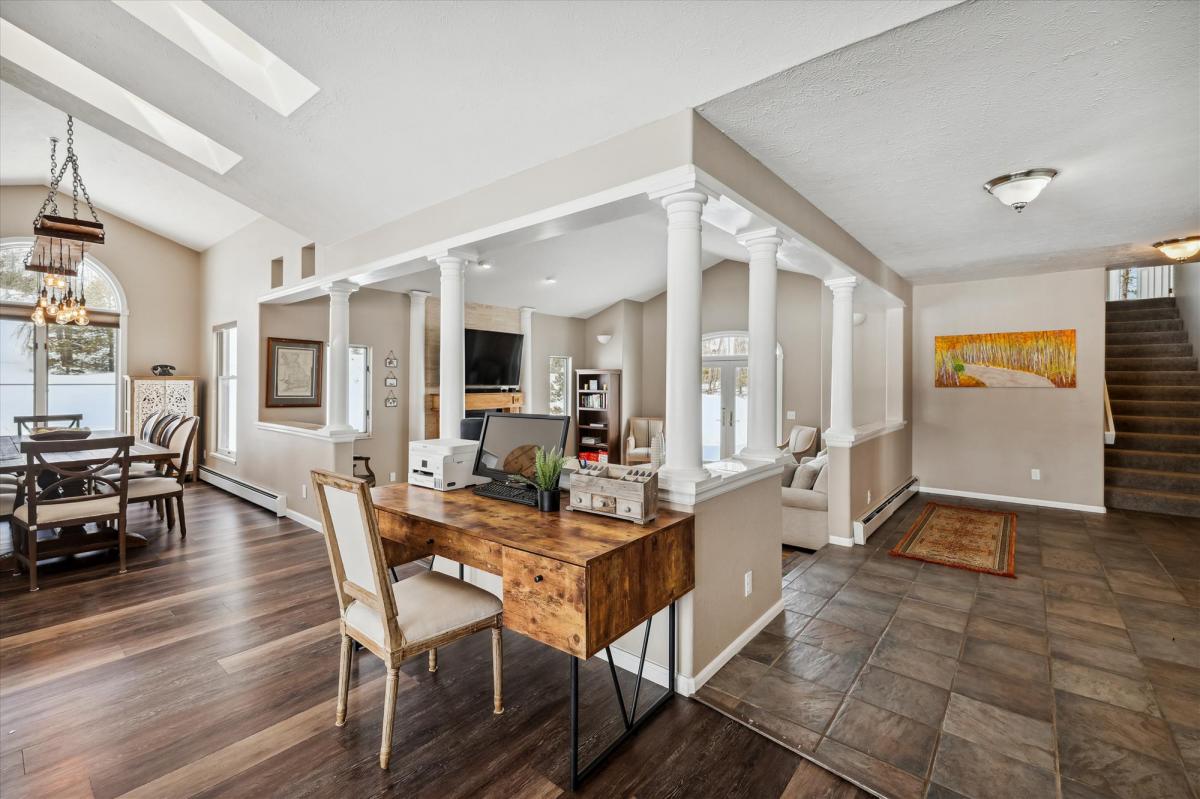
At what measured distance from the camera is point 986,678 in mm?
2457

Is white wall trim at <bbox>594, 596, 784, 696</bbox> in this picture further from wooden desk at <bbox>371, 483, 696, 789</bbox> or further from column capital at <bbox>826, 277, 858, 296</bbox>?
column capital at <bbox>826, 277, 858, 296</bbox>

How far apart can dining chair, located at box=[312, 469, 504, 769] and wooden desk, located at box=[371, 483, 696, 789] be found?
186 mm

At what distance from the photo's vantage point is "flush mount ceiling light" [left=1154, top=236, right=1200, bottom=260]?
4.30m

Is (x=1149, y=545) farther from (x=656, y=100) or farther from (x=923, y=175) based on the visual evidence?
(x=656, y=100)

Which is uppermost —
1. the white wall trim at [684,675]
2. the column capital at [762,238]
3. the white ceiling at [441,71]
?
the white ceiling at [441,71]

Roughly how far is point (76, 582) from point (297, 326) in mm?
3154

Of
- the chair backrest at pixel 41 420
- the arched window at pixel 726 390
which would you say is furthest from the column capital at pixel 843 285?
the chair backrest at pixel 41 420

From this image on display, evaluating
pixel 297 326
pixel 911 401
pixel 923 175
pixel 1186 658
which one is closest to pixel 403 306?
pixel 297 326

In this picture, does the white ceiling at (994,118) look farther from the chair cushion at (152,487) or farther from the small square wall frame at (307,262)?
the chair cushion at (152,487)

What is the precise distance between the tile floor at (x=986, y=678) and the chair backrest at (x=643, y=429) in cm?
421

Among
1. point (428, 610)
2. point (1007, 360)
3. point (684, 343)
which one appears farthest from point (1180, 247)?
point (428, 610)

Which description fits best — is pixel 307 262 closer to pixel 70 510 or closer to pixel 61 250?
pixel 61 250

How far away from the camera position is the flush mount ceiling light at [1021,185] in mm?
3000

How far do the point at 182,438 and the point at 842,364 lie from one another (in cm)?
609
